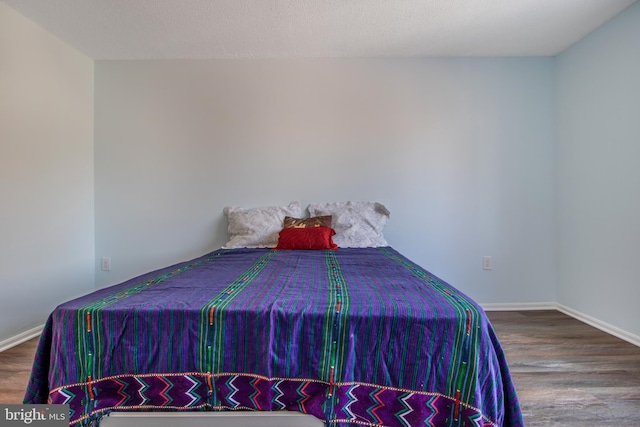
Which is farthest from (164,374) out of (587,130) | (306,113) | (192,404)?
(587,130)

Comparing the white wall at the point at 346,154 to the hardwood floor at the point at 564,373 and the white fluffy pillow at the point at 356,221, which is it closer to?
the white fluffy pillow at the point at 356,221

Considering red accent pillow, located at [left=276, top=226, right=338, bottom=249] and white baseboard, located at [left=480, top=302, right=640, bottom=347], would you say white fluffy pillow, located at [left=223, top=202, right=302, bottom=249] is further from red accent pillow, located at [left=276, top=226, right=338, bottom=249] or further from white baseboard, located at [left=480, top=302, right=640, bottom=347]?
white baseboard, located at [left=480, top=302, right=640, bottom=347]

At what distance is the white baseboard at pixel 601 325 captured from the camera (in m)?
2.06

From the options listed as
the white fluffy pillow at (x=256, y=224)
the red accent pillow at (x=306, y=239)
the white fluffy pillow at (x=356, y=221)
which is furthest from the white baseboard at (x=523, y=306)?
the white fluffy pillow at (x=256, y=224)

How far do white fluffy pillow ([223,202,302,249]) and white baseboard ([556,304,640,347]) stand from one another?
2402mm

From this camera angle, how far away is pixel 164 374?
0.99m

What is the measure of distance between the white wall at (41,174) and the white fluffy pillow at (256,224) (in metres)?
Answer: 1.25

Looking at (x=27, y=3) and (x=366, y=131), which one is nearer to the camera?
(x=27, y=3)

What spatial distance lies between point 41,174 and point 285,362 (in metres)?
2.51

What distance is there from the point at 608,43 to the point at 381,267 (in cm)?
240

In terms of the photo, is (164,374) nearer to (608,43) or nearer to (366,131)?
(366,131)

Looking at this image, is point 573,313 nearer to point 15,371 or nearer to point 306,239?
point 306,239

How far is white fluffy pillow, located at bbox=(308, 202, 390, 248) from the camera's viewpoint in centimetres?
251

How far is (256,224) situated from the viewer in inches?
102
